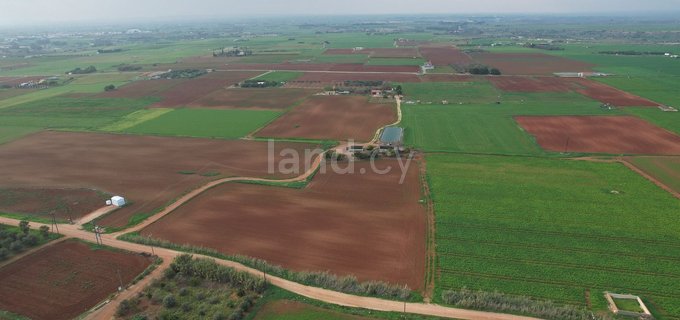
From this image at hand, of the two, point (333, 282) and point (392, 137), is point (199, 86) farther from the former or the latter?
point (333, 282)

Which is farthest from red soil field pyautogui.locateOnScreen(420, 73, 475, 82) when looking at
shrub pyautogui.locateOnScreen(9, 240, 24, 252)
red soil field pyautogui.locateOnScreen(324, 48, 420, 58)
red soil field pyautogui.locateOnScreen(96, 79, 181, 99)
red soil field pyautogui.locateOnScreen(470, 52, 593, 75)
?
shrub pyautogui.locateOnScreen(9, 240, 24, 252)

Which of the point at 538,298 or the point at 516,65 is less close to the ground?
the point at 516,65

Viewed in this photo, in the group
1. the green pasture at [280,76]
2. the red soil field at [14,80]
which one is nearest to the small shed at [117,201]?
the green pasture at [280,76]

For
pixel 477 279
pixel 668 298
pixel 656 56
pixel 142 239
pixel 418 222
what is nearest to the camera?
pixel 668 298

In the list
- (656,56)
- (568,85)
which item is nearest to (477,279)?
(568,85)

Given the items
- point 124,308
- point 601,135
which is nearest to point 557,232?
point 601,135

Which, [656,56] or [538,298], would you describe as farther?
[656,56]

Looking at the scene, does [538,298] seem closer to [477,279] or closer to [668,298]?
[477,279]
